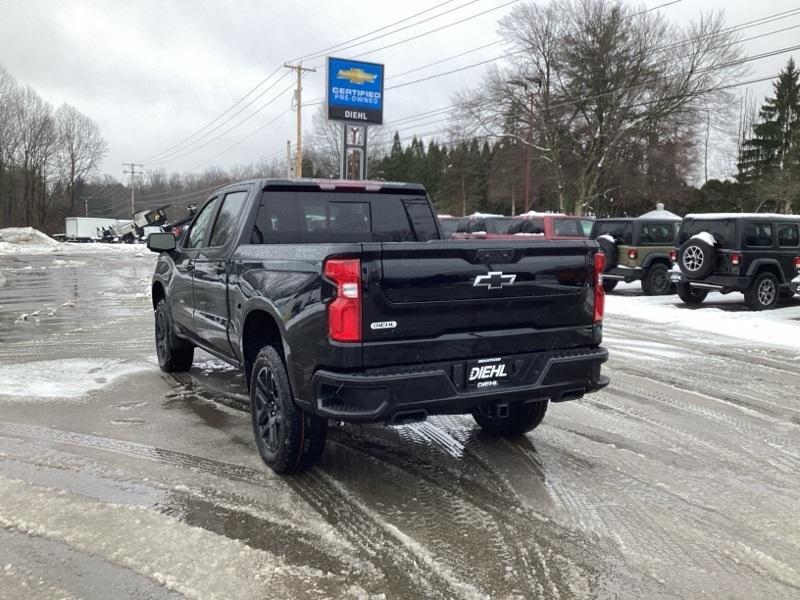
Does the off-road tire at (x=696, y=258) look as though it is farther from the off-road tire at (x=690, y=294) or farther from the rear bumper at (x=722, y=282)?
the off-road tire at (x=690, y=294)

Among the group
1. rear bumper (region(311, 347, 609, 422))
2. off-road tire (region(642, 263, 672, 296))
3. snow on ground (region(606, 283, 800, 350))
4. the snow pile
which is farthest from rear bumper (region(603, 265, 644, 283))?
the snow pile

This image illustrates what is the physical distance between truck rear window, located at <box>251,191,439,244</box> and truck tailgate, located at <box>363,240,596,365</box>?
180cm

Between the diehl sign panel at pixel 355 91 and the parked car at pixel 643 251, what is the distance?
38.9ft

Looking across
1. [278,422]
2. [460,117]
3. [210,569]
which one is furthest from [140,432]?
[460,117]

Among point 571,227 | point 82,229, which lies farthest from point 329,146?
point 571,227

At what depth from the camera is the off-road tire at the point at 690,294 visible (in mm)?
14414

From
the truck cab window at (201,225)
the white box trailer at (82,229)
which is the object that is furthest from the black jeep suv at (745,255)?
the white box trailer at (82,229)

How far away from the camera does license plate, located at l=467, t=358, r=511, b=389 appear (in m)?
3.82

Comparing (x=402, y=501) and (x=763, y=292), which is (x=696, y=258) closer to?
(x=763, y=292)

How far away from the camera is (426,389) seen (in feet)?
12.0

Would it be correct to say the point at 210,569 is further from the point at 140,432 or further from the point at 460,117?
the point at 460,117

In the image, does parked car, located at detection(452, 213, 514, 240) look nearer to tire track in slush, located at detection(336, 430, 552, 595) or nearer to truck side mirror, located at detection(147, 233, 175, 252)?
truck side mirror, located at detection(147, 233, 175, 252)

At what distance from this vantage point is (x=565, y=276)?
4.15 m

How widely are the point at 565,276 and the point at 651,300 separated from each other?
1218 cm
